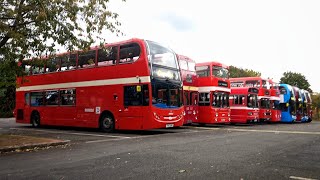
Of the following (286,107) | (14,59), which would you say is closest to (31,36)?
(14,59)

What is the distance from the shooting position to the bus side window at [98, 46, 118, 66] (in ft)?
51.3

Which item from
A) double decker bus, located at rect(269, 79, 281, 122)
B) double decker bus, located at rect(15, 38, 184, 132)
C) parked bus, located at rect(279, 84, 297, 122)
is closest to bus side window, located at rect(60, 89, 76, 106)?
double decker bus, located at rect(15, 38, 184, 132)

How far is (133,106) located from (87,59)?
3915 millimetres

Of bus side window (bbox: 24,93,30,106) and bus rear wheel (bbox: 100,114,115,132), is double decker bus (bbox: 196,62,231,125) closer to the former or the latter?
bus rear wheel (bbox: 100,114,115,132)

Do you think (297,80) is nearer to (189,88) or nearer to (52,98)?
(189,88)

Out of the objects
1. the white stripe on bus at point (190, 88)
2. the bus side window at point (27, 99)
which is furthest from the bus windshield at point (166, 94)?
the bus side window at point (27, 99)

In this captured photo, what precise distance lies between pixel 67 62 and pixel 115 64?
12.2ft

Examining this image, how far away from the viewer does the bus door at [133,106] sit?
14.5 meters

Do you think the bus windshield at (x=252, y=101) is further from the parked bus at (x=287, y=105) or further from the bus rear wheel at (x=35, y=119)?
the bus rear wheel at (x=35, y=119)

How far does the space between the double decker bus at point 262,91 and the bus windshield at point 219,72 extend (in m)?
6.67

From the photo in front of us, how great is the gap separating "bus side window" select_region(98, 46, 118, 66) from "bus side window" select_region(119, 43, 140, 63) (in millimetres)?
447

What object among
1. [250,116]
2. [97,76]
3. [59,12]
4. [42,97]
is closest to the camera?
[59,12]

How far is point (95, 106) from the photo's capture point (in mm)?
16594

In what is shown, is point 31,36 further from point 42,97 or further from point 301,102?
point 301,102
